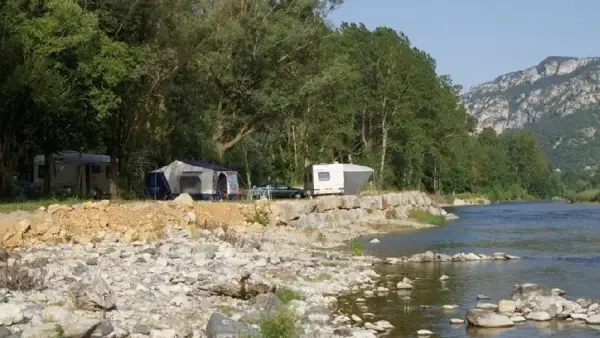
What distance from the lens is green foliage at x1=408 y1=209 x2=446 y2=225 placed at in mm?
52425

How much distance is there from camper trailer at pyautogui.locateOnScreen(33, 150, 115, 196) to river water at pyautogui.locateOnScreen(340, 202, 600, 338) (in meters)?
17.4

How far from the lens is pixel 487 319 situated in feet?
50.6

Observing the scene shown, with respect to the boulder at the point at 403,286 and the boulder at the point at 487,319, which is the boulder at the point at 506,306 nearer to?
the boulder at the point at 487,319

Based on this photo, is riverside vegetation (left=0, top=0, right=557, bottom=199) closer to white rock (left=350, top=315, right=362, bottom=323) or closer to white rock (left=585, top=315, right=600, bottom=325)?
white rock (left=350, top=315, right=362, bottom=323)

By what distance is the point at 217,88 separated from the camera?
46719 mm

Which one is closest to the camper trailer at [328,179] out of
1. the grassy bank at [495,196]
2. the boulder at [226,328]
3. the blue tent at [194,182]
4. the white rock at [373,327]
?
the blue tent at [194,182]

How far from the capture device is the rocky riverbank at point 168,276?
41.9 ft

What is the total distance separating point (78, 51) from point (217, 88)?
15.6m

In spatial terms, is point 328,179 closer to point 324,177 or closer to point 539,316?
point 324,177

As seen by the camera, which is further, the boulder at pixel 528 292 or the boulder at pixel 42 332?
the boulder at pixel 528 292

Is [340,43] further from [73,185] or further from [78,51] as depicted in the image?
[78,51]

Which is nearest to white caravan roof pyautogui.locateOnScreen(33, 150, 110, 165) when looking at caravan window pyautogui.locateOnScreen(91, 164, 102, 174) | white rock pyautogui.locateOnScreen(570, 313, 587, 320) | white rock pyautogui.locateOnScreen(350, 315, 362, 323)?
caravan window pyautogui.locateOnScreen(91, 164, 102, 174)

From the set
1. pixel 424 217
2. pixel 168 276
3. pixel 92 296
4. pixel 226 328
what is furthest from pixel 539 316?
pixel 424 217

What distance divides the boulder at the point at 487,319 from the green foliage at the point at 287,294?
12.5ft
